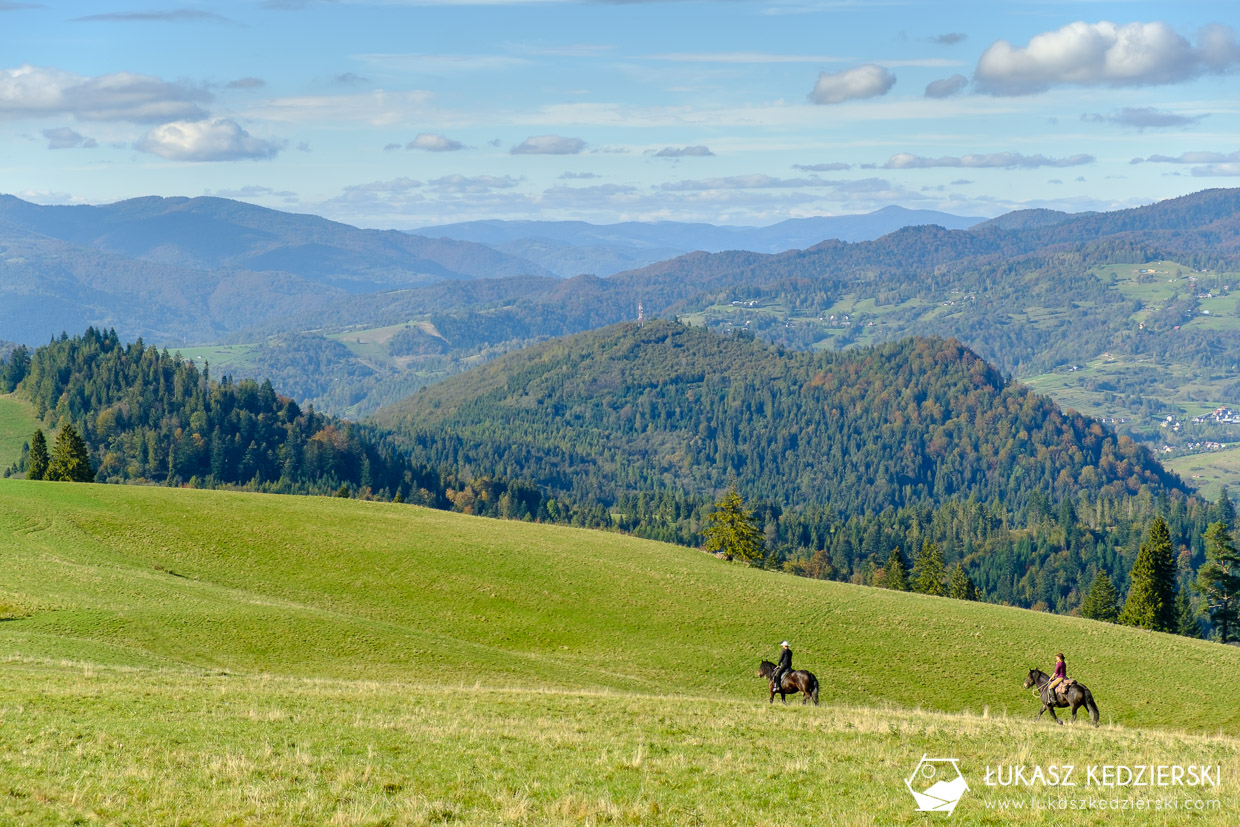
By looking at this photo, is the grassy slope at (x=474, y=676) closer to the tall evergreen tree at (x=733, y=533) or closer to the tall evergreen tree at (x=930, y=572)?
the tall evergreen tree at (x=733, y=533)

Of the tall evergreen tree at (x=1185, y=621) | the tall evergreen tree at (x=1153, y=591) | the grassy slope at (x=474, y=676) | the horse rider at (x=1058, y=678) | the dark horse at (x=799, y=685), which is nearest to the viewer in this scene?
the grassy slope at (x=474, y=676)

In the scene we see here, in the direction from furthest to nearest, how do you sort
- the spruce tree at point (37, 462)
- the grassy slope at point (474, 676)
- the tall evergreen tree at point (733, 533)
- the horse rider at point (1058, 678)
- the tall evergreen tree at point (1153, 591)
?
the spruce tree at point (37, 462)
the tall evergreen tree at point (733, 533)
the tall evergreen tree at point (1153, 591)
the horse rider at point (1058, 678)
the grassy slope at point (474, 676)

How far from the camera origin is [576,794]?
1845cm

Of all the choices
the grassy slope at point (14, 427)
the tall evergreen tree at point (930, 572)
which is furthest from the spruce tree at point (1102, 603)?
the grassy slope at point (14, 427)

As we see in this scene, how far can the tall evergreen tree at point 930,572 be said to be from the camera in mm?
102750

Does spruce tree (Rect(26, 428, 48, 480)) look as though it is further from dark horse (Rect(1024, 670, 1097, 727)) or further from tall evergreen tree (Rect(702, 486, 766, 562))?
dark horse (Rect(1024, 670, 1097, 727))

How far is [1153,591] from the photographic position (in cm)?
7988

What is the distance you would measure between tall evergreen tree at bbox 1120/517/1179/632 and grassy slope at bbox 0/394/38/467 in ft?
534

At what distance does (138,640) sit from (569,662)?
768 inches

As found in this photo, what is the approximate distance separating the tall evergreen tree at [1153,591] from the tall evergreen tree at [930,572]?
23.3 m

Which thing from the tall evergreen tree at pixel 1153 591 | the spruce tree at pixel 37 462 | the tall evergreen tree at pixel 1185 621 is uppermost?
the spruce tree at pixel 37 462

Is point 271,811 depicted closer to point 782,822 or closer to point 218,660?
point 782,822

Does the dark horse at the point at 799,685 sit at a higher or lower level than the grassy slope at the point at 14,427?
lower

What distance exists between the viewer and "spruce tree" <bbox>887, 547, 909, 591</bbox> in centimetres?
10559
